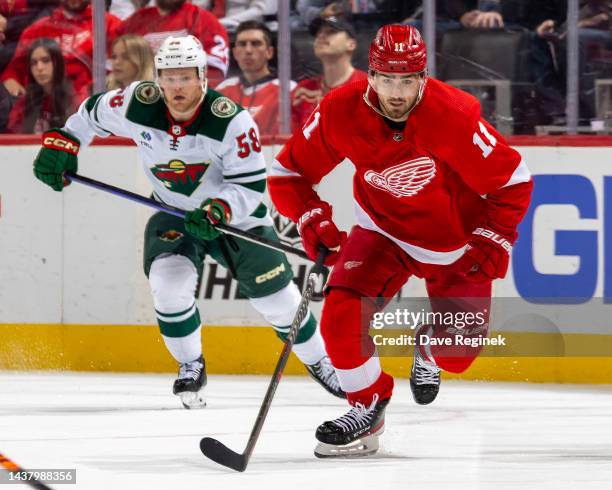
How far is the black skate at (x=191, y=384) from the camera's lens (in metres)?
4.91

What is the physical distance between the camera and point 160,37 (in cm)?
585

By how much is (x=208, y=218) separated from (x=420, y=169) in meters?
1.08

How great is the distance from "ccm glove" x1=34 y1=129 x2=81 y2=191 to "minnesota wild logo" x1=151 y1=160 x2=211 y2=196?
12.5 inches

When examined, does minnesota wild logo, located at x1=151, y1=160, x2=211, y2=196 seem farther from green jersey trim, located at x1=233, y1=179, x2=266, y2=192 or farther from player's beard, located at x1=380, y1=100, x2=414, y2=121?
player's beard, located at x1=380, y1=100, x2=414, y2=121

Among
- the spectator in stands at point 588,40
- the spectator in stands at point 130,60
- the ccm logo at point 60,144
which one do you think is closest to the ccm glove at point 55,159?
the ccm logo at point 60,144

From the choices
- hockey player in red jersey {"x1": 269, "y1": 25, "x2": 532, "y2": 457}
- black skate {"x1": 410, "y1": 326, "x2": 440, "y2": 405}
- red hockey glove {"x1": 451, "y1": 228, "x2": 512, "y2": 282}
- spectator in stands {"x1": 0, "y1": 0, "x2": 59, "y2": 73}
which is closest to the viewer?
hockey player in red jersey {"x1": 269, "y1": 25, "x2": 532, "y2": 457}

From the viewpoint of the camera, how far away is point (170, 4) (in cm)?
584

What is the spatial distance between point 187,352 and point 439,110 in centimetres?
165

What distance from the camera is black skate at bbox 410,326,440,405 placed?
4.14 meters

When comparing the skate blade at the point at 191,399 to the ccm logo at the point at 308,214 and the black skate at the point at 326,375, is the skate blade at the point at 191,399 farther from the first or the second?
the ccm logo at the point at 308,214

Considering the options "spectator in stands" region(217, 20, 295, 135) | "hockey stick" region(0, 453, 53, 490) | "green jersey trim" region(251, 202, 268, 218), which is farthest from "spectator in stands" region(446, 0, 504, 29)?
"hockey stick" region(0, 453, 53, 490)

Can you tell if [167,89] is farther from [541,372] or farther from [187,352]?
[541,372]

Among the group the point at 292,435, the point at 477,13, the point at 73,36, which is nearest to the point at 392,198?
the point at 292,435

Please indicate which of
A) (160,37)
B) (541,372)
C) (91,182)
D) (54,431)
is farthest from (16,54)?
(541,372)
